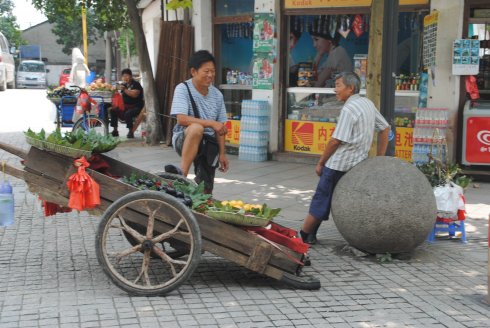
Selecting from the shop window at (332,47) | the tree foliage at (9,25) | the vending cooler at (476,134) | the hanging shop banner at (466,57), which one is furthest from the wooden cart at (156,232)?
the tree foliage at (9,25)

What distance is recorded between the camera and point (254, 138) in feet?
38.6

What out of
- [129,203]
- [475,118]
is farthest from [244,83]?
[129,203]

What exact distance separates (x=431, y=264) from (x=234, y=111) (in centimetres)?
763

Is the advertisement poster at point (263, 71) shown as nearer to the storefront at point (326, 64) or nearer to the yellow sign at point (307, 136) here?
the storefront at point (326, 64)

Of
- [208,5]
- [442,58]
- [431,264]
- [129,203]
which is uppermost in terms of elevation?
[208,5]

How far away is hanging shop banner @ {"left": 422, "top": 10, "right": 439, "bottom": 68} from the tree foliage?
6159cm

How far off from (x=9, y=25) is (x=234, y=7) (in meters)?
62.8

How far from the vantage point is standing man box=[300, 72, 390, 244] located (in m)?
6.08

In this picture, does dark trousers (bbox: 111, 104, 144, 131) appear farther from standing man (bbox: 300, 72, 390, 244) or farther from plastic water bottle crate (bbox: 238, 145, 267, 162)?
standing man (bbox: 300, 72, 390, 244)

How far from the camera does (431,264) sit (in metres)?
5.93

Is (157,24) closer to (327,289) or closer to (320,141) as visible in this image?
Result: (320,141)

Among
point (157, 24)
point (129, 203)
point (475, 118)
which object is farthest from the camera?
point (157, 24)

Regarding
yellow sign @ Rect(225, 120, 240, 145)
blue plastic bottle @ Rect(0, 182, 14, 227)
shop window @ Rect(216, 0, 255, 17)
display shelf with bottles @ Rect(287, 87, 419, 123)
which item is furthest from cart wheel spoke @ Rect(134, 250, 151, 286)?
shop window @ Rect(216, 0, 255, 17)

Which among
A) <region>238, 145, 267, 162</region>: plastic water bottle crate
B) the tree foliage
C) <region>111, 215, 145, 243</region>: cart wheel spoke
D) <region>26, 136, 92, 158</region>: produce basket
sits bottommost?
<region>238, 145, 267, 162</region>: plastic water bottle crate
